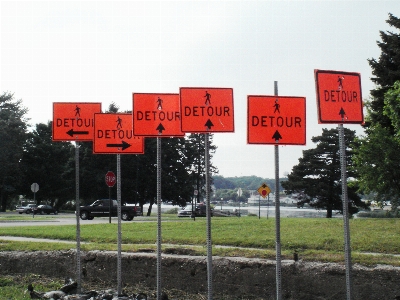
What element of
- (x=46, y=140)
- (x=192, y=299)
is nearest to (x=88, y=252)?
(x=192, y=299)

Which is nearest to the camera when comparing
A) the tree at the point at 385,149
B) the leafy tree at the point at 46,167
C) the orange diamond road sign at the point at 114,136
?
the orange diamond road sign at the point at 114,136

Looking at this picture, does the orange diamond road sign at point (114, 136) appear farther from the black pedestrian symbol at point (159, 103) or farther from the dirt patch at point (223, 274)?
the dirt patch at point (223, 274)

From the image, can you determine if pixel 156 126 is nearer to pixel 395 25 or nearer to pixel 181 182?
pixel 395 25

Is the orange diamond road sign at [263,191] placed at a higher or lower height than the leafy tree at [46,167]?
lower

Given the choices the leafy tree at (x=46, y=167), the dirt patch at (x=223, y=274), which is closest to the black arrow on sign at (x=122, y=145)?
the dirt patch at (x=223, y=274)

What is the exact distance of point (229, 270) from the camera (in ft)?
34.9

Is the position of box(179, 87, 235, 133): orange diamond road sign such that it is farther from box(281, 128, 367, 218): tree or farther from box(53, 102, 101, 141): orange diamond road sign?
box(281, 128, 367, 218): tree

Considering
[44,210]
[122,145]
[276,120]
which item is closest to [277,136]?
[276,120]

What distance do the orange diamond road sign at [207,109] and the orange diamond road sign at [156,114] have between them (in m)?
0.75

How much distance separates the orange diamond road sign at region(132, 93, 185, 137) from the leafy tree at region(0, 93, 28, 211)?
6451 centimetres

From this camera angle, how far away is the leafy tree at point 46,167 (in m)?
82.8

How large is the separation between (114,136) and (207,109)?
255 cm

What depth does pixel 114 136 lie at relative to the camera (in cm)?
1067

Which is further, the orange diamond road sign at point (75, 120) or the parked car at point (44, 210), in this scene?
the parked car at point (44, 210)
